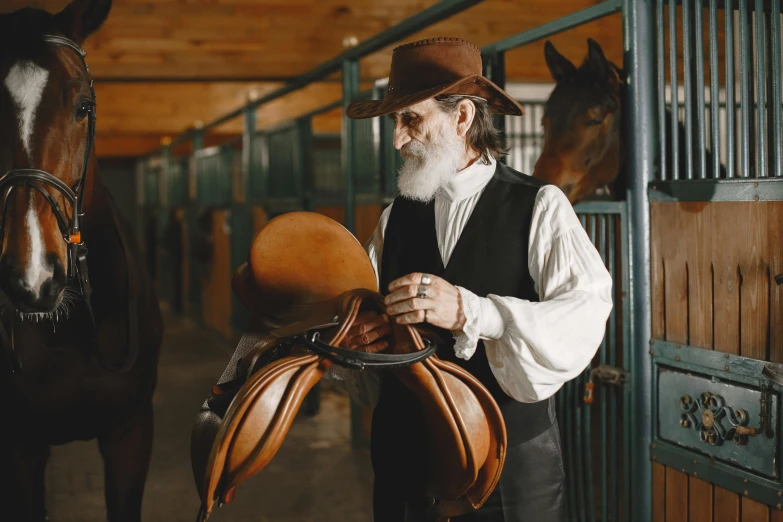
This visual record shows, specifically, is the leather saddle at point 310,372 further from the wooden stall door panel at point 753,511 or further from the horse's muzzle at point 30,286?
the wooden stall door panel at point 753,511

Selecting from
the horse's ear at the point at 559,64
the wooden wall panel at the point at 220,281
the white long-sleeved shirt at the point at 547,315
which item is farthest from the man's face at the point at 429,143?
the wooden wall panel at the point at 220,281

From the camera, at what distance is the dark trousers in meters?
1.50

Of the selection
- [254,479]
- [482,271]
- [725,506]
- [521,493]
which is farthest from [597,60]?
[254,479]

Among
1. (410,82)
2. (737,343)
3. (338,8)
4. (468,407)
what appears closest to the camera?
(468,407)

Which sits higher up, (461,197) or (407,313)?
(461,197)

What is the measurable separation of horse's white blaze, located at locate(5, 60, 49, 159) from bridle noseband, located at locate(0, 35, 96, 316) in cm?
7

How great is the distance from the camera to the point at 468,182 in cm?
157

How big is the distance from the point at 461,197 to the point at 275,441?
0.64m

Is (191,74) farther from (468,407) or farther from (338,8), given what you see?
(468,407)

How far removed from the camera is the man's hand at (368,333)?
129 cm

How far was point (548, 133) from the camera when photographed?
8.55 feet

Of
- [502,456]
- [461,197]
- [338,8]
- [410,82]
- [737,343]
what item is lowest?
[502,456]

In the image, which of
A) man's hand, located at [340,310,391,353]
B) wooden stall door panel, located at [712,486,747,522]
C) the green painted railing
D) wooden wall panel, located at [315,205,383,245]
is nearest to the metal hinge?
wooden stall door panel, located at [712,486,747,522]

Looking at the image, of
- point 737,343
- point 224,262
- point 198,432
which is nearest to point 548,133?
point 737,343
